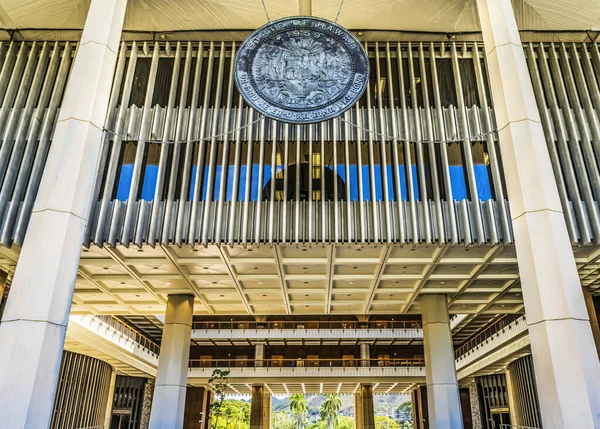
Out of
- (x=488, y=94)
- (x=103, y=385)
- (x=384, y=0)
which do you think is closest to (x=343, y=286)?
(x=488, y=94)

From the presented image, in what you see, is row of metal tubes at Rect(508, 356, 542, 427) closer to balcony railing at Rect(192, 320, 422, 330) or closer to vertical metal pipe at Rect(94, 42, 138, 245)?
balcony railing at Rect(192, 320, 422, 330)

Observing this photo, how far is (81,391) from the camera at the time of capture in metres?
26.2

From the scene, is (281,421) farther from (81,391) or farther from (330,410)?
(81,391)

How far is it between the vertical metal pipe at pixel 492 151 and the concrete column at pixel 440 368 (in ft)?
17.3

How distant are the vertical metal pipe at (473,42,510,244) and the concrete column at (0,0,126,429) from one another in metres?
10.2

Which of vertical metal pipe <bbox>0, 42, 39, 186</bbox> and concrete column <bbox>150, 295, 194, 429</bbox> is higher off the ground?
vertical metal pipe <bbox>0, 42, 39, 186</bbox>

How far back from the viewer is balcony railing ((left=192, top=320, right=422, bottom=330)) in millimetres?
33219

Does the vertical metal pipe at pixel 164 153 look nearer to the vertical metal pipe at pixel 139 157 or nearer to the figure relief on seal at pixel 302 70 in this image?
the vertical metal pipe at pixel 139 157

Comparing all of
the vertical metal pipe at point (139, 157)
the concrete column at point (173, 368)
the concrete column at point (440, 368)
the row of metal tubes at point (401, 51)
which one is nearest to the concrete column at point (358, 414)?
the concrete column at point (440, 368)

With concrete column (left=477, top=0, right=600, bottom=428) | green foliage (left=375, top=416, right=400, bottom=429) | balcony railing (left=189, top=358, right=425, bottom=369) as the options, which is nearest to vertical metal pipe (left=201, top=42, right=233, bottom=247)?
concrete column (left=477, top=0, right=600, bottom=428)

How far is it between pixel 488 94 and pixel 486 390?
2435 centimetres

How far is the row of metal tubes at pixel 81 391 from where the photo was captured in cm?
2452

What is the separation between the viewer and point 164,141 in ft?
43.5

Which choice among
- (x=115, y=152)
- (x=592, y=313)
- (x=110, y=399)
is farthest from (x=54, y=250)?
(x=110, y=399)
